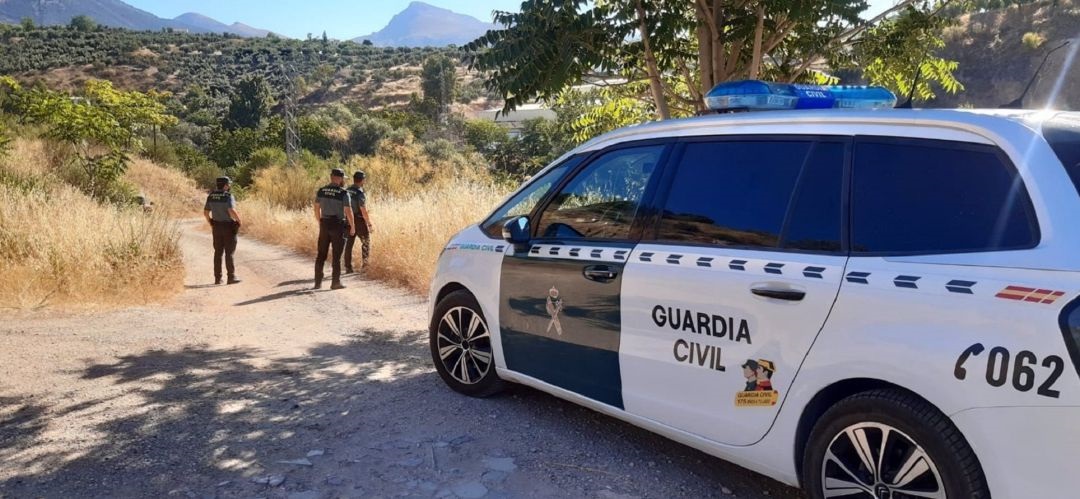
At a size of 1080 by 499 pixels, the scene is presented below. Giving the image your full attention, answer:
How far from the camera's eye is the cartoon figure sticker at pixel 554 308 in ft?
13.6

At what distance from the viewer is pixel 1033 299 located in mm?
2283

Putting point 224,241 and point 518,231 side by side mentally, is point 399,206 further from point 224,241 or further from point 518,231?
point 518,231

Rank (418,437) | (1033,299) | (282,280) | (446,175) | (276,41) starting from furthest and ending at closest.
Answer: (276,41)
(446,175)
(282,280)
(418,437)
(1033,299)

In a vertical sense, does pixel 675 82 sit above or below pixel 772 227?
above

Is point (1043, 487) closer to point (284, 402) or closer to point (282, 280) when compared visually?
point (284, 402)

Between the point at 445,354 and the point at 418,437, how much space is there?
34.8 inches

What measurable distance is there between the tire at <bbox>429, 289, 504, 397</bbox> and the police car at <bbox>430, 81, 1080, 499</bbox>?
1.68 ft

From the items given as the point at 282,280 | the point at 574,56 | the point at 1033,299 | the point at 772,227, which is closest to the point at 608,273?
the point at 772,227

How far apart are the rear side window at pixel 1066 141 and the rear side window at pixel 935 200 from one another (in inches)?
5.7

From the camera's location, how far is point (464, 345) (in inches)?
200

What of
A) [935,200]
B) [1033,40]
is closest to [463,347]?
[935,200]

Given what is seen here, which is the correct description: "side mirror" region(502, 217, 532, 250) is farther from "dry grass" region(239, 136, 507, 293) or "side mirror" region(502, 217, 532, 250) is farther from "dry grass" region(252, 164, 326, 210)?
"dry grass" region(252, 164, 326, 210)

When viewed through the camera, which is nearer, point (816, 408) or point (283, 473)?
point (816, 408)

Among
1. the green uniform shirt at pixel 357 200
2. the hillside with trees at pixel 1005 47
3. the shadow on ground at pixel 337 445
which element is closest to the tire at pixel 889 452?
the shadow on ground at pixel 337 445
